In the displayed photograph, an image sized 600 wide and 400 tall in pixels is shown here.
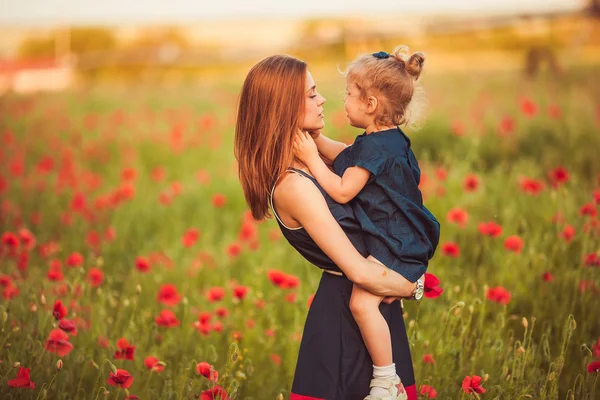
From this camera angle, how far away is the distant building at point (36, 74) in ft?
48.5

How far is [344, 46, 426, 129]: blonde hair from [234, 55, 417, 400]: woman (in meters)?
0.16

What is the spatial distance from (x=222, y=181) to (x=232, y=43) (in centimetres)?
848

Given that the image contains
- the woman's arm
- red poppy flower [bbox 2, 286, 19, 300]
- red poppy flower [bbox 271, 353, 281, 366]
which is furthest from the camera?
red poppy flower [bbox 271, 353, 281, 366]

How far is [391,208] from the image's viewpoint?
2.28 meters

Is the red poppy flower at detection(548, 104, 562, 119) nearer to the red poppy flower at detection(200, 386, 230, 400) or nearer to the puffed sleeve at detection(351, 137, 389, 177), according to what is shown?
Answer: the puffed sleeve at detection(351, 137, 389, 177)

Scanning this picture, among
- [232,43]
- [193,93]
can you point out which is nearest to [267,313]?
[193,93]

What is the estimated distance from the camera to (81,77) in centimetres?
1722

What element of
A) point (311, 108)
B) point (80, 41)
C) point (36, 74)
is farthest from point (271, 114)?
point (80, 41)

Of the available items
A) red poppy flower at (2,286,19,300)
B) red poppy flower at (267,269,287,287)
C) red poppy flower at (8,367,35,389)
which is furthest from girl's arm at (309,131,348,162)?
red poppy flower at (2,286,19,300)

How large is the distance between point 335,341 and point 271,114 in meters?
0.70

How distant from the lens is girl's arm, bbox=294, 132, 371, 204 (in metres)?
2.24

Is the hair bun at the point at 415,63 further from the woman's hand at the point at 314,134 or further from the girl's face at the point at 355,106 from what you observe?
the woman's hand at the point at 314,134

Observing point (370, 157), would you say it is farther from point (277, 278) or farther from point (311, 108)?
point (277, 278)

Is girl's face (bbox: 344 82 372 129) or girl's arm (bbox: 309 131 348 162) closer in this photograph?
girl's face (bbox: 344 82 372 129)
